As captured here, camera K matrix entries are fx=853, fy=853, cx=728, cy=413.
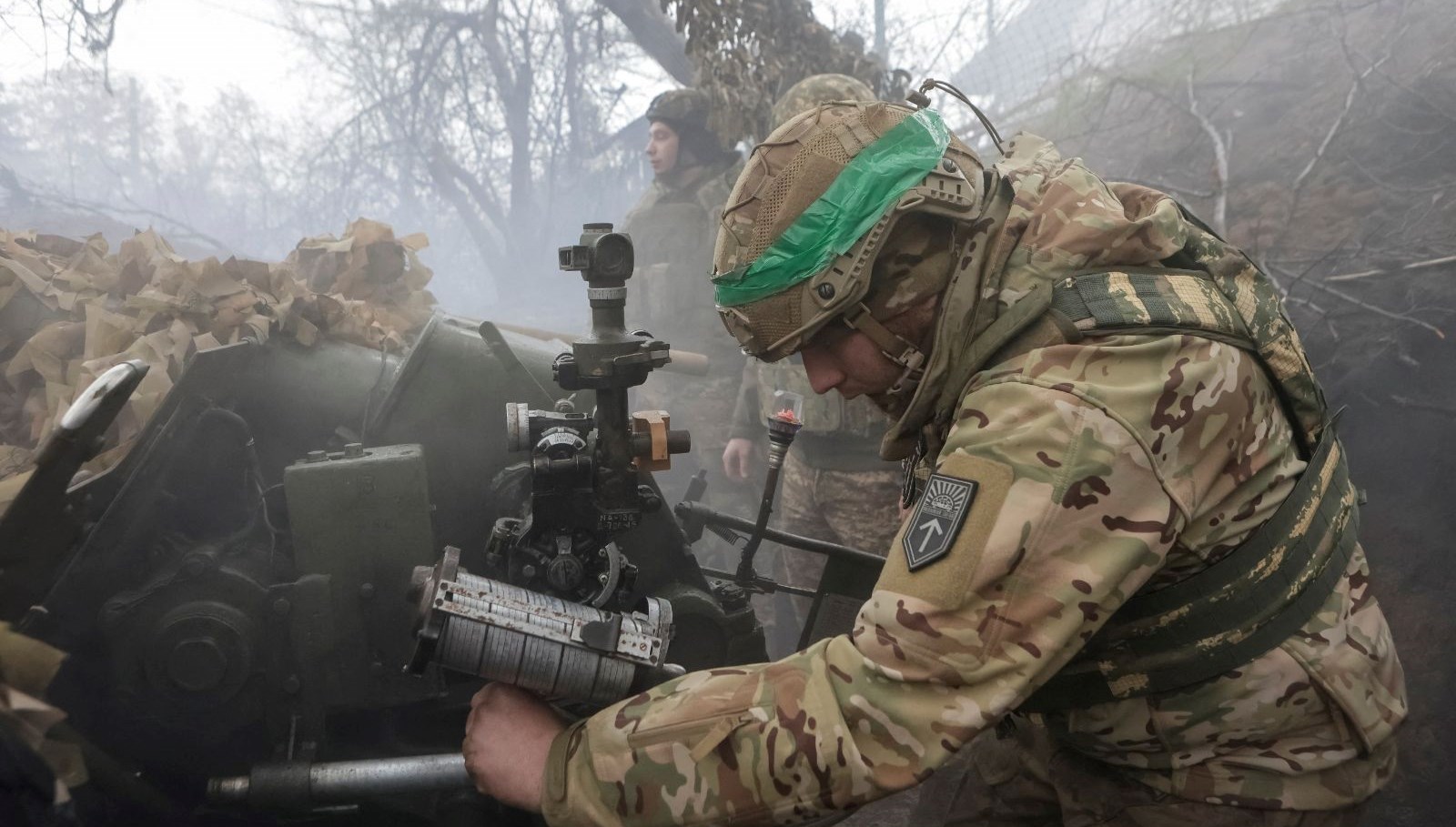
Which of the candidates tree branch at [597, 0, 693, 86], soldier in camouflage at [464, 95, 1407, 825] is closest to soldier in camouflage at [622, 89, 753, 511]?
tree branch at [597, 0, 693, 86]

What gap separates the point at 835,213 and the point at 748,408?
3.67m

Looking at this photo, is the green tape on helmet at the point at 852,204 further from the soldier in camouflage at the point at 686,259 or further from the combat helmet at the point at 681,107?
the combat helmet at the point at 681,107

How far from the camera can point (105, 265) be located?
3.98 meters

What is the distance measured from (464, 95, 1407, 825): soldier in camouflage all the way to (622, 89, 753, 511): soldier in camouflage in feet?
16.9

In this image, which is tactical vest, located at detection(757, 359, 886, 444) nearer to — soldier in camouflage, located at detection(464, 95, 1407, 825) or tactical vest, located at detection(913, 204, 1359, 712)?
soldier in camouflage, located at detection(464, 95, 1407, 825)

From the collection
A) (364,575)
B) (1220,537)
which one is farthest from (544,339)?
(1220,537)

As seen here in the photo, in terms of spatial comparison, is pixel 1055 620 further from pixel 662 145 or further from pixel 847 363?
pixel 662 145

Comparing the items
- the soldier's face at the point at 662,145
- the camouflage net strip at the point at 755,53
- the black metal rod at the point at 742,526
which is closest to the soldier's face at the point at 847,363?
the black metal rod at the point at 742,526

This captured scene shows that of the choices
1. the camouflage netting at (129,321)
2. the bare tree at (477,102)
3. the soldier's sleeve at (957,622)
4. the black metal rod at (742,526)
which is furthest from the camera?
the bare tree at (477,102)

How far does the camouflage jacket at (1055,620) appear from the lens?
1342mm

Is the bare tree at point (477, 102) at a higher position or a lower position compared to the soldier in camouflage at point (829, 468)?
higher

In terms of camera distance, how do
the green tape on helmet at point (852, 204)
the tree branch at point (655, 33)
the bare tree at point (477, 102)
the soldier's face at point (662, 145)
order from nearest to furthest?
the green tape on helmet at point (852, 204), the soldier's face at point (662, 145), the tree branch at point (655, 33), the bare tree at point (477, 102)

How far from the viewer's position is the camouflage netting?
10.5 ft

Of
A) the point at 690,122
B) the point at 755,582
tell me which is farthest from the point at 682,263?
the point at 755,582
